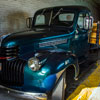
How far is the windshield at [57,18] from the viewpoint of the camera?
119 inches

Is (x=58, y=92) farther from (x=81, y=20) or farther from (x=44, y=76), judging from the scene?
(x=81, y=20)

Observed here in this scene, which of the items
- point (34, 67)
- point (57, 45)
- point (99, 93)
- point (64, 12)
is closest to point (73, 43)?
point (57, 45)

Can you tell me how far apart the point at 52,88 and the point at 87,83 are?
47.7 inches

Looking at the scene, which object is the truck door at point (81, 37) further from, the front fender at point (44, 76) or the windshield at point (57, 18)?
the front fender at point (44, 76)

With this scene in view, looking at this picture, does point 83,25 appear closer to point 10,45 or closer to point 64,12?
point 64,12

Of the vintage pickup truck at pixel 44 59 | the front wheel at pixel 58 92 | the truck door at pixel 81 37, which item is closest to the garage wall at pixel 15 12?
the vintage pickup truck at pixel 44 59

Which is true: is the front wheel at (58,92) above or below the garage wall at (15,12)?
below

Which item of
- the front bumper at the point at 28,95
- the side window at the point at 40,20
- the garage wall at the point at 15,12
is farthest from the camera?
the garage wall at the point at 15,12

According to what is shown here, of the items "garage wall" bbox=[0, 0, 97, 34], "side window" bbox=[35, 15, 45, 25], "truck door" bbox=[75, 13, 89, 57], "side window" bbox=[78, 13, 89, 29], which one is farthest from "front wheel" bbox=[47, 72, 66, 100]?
"garage wall" bbox=[0, 0, 97, 34]

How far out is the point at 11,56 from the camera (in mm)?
2252

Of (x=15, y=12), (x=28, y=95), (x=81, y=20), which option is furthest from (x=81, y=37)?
(x=15, y=12)

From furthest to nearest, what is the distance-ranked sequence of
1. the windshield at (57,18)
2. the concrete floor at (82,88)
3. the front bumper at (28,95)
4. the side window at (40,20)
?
the side window at (40,20) < the windshield at (57,18) < the concrete floor at (82,88) < the front bumper at (28,95)

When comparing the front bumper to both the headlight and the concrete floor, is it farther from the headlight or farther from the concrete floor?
the headlight

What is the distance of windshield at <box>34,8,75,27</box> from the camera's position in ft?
9.92
